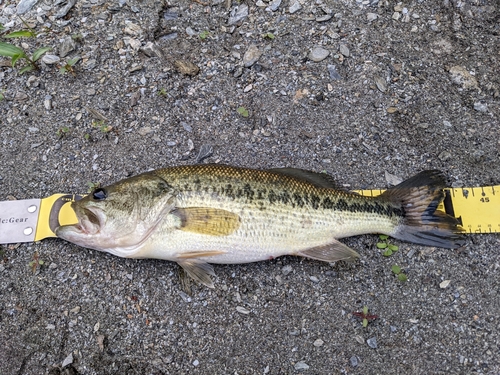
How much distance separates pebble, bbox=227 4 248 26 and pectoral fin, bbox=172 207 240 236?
2404 millimetres

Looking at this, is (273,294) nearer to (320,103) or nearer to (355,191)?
(355,191)

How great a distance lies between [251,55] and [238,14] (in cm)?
57

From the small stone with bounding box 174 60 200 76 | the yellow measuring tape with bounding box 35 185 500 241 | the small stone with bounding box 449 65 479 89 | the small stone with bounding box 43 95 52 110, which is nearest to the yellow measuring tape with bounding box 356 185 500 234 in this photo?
the yellow measuring tape with bounding box 35 185 500 241

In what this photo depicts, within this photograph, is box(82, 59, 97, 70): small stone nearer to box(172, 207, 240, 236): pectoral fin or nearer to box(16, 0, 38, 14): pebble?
box(16, 0, 38, 14): pebble

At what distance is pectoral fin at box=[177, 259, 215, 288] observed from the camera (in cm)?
338

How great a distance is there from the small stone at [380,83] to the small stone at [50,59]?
136 inches

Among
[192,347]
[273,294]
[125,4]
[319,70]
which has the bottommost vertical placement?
[192,347]

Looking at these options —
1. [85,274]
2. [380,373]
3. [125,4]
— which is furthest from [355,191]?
[125,4]

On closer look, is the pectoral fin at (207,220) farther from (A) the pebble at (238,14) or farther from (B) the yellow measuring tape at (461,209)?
(A) the pebble at (238,14)

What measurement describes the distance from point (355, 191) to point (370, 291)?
935 mm

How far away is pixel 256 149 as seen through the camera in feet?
13.0

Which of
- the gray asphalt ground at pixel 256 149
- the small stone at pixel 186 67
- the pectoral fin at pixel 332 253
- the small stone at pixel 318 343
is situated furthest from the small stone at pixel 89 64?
the small stone at pixel 318 343

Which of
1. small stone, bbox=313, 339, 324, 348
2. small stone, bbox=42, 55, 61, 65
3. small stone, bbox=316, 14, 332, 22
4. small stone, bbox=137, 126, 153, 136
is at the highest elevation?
small stone, bbox=316, 14, 332, 22

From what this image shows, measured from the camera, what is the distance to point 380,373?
3.24 metres
